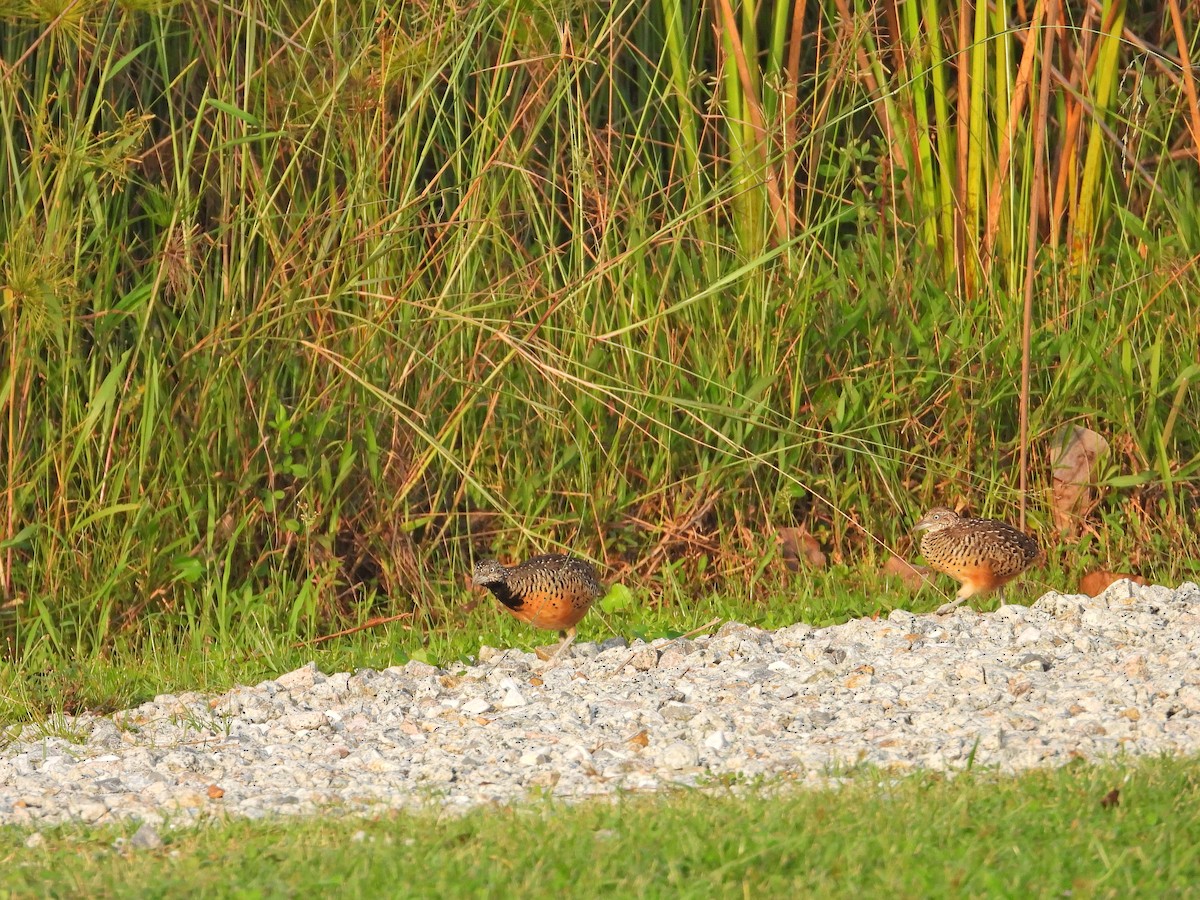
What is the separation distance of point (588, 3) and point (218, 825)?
417 cm

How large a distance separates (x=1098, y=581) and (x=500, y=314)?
239 centimetres

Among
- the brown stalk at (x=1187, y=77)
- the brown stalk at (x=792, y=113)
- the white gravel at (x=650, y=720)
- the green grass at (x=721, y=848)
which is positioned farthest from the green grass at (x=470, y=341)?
the green grass at (x=721, y=848)

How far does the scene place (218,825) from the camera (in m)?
4.12

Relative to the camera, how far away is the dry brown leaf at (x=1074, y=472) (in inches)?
272

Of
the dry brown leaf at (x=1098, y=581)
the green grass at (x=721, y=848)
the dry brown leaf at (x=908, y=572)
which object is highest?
the green grass at (x=721, y=848)

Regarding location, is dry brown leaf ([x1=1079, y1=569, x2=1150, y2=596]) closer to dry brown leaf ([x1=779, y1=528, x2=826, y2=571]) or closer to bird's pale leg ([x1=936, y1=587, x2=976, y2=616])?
bird's pale leg ([x1=936, y1=587, x2=976, y2=616])

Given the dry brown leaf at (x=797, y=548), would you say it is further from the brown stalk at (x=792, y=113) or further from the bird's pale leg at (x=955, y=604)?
the brown stalk at (x=792, y=113)

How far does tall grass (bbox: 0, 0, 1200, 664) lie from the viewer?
6.25 m

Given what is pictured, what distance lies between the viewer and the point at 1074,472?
6.92 metres

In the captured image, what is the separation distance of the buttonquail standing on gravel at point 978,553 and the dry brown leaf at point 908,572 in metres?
0.34

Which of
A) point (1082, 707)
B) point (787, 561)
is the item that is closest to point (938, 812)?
point (1082, 707)

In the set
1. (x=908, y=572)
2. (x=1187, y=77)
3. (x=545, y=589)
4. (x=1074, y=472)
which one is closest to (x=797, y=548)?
(x=908, y=572)

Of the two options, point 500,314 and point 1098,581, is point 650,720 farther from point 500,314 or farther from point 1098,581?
point 500,314

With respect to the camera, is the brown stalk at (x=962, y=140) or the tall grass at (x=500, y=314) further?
the brown stalk at (x=962, y=140)
